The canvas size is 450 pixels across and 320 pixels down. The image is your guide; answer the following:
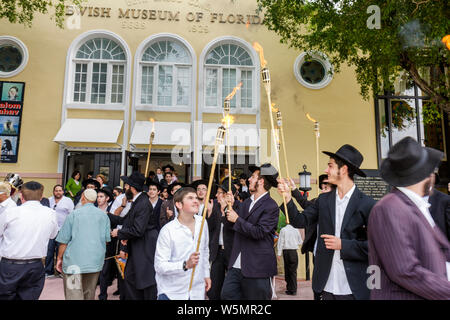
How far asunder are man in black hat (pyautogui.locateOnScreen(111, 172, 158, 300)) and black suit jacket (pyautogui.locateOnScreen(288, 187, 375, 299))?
2659 mm

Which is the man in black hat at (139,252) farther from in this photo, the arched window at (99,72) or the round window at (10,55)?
the round window at (10,55)

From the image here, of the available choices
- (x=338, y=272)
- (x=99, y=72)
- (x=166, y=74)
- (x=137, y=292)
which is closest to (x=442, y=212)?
(x=338, y=272)

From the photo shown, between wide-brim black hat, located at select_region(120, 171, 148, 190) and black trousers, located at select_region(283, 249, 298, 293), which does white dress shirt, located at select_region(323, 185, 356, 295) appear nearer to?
wide-brim black hat, located at select_region(120, 171, 148, 190)

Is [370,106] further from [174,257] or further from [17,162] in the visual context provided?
[17,162]

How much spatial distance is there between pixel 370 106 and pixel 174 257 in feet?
43.5

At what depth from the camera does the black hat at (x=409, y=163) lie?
2053mm

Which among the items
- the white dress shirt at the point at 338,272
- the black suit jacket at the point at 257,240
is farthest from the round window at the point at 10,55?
the white dress shirt at the point at 338,272

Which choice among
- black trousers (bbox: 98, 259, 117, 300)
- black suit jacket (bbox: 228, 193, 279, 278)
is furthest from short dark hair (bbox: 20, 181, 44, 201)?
black suit jacket (bbox: 228, 193, 279, 278)

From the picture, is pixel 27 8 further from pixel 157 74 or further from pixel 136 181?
pixel 136 181

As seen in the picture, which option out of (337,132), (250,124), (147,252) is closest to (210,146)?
(250,124)

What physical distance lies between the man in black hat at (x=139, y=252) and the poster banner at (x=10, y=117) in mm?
10104

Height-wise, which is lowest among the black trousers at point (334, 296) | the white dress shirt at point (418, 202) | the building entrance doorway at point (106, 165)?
the black trousers at point (334, 296)

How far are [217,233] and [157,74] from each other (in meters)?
10.0

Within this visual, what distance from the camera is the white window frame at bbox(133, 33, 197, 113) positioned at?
13.6 m
